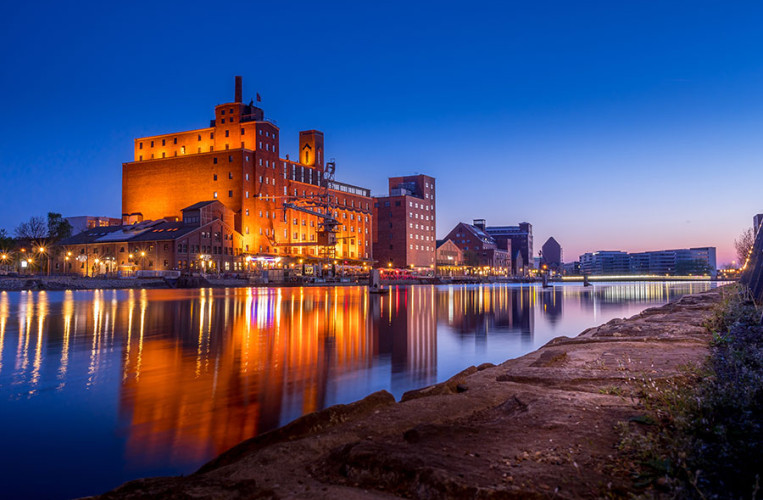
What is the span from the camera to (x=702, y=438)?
4102 mm

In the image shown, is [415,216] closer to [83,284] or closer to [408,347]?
[83,284]

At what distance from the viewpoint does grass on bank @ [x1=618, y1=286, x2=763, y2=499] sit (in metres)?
3.27

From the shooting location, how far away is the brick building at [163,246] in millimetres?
84438

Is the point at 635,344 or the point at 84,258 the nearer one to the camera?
the point at 635,344

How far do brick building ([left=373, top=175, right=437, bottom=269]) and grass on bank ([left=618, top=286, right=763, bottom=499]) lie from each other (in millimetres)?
142815

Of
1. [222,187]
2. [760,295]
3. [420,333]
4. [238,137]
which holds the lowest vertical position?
[420,333]

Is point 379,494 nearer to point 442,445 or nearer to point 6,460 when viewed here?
point 442,445

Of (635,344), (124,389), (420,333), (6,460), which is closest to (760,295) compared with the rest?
(635,344)

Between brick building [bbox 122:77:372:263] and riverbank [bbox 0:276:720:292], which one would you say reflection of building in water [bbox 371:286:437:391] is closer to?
riverbank [bbox 0:276:720:292]

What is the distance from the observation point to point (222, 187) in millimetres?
101625

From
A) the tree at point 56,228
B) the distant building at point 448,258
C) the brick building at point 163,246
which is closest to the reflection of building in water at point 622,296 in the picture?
the brick building at point 163,246

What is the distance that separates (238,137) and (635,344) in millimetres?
→ 103298

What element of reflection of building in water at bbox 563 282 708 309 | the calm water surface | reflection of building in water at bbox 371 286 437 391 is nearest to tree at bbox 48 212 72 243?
the calm water surface

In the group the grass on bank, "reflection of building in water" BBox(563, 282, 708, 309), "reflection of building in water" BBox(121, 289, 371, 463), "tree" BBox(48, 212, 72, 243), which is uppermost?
"tree" BBox(48, 212, 72, 243)
